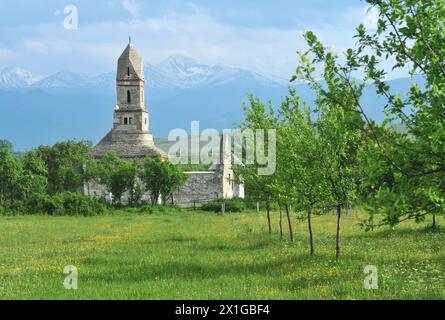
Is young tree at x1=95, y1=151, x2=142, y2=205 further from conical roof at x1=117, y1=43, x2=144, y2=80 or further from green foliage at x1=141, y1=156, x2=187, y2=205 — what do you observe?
conical roof at x1=117, y1=43, x2=144, y2=80

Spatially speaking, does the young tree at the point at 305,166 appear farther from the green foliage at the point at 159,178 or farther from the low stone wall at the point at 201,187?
the low stone wall at the point at 201,187

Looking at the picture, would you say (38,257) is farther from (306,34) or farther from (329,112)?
(306,34)

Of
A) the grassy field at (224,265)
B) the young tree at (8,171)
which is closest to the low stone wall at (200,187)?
the young tree at (8,171)

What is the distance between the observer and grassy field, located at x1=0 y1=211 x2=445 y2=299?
12367 mm

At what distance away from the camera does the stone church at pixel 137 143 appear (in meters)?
70.1

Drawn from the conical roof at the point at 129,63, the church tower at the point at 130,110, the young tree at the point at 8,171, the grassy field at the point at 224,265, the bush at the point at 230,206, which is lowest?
the grassy field at the point at 224,265

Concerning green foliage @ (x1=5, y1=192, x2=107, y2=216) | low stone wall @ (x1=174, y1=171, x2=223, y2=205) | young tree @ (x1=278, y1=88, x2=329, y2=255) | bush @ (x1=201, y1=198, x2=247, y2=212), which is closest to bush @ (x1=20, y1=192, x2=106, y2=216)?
green foliage @ (x1=5, y1=192, x2=107, y2=216)

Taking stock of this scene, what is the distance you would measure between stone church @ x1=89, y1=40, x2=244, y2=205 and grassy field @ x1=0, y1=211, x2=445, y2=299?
134 ft

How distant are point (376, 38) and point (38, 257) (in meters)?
16.9

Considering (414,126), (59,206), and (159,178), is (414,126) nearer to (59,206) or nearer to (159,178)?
(59,206)
